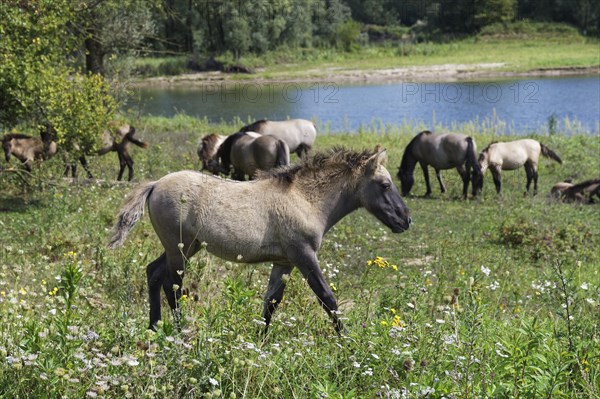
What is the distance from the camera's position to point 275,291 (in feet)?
21.1

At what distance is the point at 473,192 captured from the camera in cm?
1723

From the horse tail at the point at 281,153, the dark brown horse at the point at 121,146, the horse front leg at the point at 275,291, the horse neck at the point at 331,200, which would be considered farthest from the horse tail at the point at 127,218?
the dark brown horse at the point at 121,146

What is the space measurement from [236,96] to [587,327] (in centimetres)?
4241

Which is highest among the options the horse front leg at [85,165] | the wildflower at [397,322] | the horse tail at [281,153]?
the wildflower at [397,322]

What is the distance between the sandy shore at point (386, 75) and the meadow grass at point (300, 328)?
43128 mm

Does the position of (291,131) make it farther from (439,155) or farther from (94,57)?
(94,57)

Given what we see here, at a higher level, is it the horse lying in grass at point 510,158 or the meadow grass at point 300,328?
the meadow grass at point 300,328

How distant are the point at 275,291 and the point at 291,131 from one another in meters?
13.2

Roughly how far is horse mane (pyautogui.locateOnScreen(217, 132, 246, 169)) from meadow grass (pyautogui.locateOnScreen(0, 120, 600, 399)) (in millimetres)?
5708

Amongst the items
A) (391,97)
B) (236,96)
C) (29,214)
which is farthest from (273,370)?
(236,96)

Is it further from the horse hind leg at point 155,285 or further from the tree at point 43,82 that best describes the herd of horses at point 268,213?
the tree at point 43,82

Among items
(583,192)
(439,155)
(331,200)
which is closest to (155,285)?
(331,200)

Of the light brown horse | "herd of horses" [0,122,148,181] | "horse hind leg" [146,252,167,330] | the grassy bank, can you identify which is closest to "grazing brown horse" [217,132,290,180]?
the light brown horse

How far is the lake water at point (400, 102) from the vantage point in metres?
33.1
